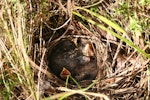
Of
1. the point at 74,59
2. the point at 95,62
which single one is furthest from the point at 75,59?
the point at 95,62

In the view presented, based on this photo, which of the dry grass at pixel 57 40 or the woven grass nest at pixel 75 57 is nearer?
the dry grass at pixel 57 40

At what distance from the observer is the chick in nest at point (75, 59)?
1729 mm

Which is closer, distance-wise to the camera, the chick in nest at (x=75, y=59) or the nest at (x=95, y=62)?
the nest at (x=95, y=62)

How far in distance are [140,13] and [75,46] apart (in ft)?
1.33

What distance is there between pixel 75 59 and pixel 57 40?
5.9 inches

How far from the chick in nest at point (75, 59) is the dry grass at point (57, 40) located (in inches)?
1.6

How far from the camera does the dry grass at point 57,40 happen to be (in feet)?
5.08

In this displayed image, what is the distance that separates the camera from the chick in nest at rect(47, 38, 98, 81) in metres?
1.73

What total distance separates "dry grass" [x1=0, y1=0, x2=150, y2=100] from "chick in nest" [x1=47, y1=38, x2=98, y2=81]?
0.13 feet

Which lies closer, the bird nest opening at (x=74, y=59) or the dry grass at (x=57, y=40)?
the dry grass at (x=57, y=40)

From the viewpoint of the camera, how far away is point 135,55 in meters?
1.70

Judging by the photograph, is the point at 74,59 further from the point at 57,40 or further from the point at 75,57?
the point at 57,40

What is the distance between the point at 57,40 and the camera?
1.80m

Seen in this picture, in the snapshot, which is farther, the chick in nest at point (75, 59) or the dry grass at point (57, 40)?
the chick in nest at point (75, 59)
